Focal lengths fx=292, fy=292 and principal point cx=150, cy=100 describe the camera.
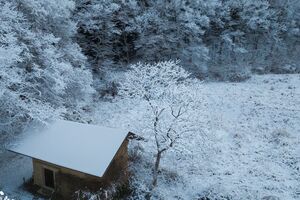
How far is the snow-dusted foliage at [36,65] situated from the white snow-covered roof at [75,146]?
109 centimetres

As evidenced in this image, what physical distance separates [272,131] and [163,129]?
9.88m

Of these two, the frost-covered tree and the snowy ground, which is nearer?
the frost-covered tree

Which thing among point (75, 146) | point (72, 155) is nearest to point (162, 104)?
point (75, 146)

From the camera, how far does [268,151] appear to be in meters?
18.9

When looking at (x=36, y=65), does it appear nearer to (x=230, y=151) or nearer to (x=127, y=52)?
(x=230, y=151)

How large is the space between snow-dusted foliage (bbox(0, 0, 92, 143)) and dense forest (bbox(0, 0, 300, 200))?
0.06 m

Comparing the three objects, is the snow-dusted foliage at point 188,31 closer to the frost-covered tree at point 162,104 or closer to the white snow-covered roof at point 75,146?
the frost-covered tree at point 162,104

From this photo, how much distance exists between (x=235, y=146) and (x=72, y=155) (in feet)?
36.5

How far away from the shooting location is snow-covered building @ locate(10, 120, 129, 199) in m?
13.3

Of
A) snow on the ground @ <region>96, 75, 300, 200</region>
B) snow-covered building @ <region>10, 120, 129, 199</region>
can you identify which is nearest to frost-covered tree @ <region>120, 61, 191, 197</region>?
snow on the ground @ <region>96, 75, 300, 200</region>

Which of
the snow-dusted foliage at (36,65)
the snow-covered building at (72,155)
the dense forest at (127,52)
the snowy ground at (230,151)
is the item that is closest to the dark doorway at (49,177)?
the snow-covered building at (72,155)

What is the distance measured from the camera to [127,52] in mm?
31797

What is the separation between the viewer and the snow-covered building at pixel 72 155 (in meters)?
13.3

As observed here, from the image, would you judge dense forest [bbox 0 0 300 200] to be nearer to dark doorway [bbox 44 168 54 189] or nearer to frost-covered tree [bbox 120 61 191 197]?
frost-covered tree [bbox 120 61 191 197]
